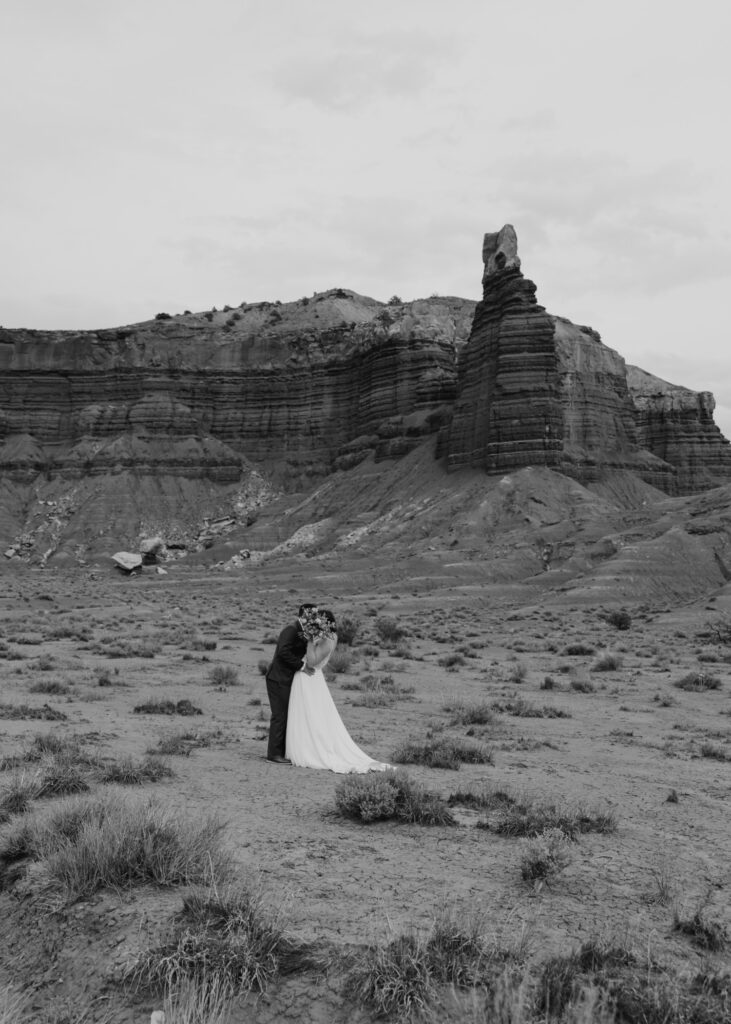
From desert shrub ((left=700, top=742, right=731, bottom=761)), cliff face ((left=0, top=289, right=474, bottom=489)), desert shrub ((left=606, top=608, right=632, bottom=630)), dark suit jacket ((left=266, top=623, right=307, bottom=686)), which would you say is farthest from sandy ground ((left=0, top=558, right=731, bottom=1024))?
cliff face ((left=0, top=289, right=474, bottom=489))

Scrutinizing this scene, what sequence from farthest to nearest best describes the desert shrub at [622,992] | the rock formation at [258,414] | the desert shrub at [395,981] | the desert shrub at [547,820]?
the rock formation at [258,414] → the desert shrub at [547,820] → the desert shrub at [395,981] → the desert shrub at [622,992]

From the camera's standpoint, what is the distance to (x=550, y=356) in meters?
73.8

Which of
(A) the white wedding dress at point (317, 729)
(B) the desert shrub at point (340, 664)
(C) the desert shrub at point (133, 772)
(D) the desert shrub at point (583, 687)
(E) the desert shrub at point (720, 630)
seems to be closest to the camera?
(C) the desert shrub at point (133, 772)

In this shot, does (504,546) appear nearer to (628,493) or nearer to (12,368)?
(628,493)

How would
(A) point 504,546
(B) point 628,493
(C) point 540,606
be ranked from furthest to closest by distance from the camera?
(B) point 628,493
(A) point 504,546
(C) point 540,606

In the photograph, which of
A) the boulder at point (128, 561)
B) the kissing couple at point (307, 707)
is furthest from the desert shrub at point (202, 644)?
the boulder at point (128, 561)

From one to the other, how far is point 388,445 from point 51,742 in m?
78.7

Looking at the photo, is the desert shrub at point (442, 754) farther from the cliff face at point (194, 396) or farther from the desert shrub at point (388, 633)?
the cliff face at point (194, 396)

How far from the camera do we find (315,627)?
9672mm

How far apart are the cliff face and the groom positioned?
84.5 m

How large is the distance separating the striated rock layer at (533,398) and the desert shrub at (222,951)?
69323 millimetres

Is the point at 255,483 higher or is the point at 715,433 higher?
the point at 715,433

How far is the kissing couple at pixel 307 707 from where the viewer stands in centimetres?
924

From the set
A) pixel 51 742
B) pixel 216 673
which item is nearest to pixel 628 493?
pixel 216 673
